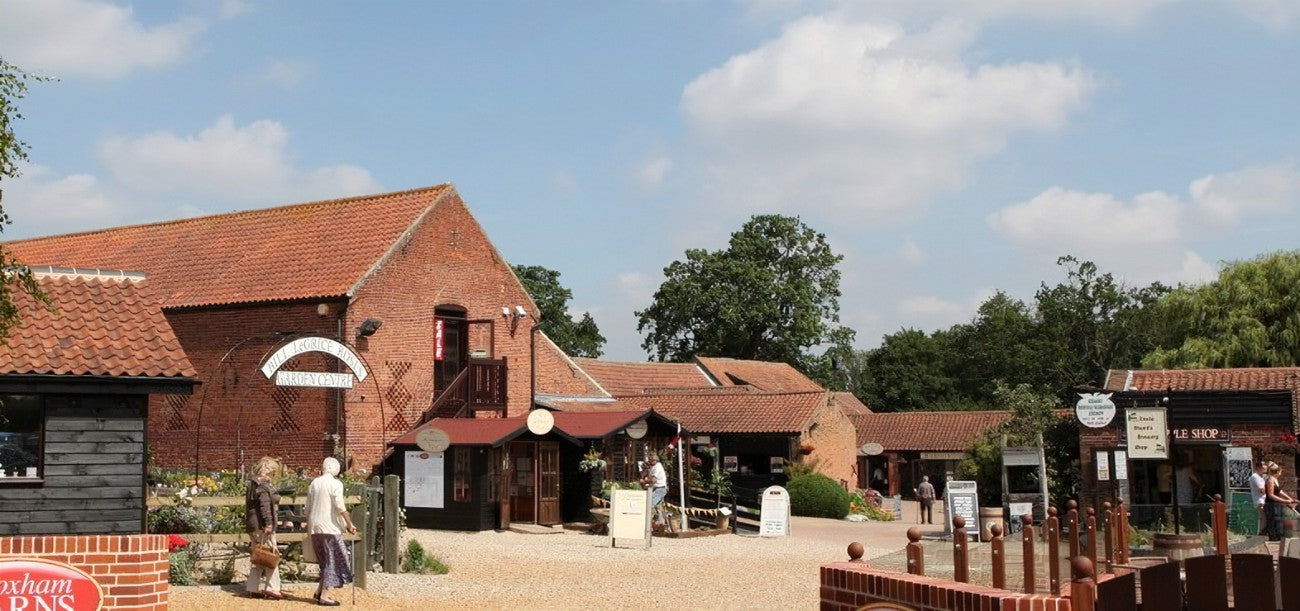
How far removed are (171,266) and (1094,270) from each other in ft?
169

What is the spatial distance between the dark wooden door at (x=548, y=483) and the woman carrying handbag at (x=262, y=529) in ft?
44.9

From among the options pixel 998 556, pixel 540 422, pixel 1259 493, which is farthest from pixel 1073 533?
pixel 540 422

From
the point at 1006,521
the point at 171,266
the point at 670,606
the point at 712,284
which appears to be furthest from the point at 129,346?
the point at 712,284

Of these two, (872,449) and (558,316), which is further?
(558,316)

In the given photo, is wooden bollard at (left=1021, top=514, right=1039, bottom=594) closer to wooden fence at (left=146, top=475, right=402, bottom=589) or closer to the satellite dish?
wooden fence at (left=146, top=475, right=402, bottom=589)

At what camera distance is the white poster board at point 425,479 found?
91.6ft

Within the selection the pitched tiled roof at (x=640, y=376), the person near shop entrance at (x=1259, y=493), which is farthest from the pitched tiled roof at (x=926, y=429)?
the person near shop entrance at (x=1259, y=493)

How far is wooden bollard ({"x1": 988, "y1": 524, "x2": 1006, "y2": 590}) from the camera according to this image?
6898mm

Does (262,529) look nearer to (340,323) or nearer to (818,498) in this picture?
(340,323)

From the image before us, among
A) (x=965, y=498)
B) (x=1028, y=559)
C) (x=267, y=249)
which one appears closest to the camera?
(x=1028, y=559)

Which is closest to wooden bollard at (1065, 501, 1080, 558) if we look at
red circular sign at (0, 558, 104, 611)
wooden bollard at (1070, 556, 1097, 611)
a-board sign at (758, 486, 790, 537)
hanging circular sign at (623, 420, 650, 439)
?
wooden bollard at (1070, 556, 1097, 611)

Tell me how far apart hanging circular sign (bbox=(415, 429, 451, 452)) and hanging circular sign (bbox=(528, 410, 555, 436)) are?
69.8 inches

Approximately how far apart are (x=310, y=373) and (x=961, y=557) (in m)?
16.4

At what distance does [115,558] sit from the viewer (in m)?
Answer: 9.86
